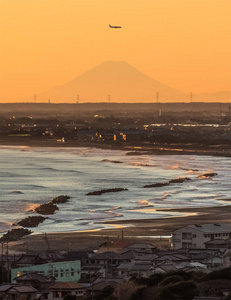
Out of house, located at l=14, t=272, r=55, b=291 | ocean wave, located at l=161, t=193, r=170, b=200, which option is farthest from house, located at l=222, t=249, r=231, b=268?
ocean wave, located at l=161, t=193, r=170, b=200

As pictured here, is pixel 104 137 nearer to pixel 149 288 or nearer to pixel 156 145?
pixel 156 145

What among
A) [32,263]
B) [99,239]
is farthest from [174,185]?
[32,263]

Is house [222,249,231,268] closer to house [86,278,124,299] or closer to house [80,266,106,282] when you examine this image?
house [80,266,106,282]

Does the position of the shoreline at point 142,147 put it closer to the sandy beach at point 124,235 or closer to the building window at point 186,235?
the sandy beach at point 124,235

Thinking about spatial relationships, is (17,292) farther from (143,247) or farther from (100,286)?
(143,247)

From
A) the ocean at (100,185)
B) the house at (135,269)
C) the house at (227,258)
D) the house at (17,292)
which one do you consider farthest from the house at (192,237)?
the house at (17,292)

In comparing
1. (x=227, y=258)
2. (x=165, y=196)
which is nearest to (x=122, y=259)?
(x=227, y=258)
